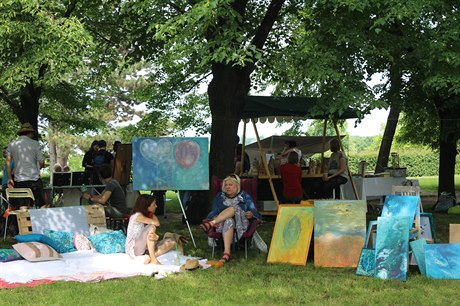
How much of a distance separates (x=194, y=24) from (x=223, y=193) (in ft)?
7.12

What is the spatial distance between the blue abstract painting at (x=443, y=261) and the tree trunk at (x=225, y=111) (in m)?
5.16

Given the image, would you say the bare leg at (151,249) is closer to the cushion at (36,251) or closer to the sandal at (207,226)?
the sandal at (207,226)

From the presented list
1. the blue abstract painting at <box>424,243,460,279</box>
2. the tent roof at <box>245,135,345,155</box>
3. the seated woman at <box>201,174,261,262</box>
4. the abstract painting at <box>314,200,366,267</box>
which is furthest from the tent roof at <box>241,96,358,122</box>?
the blue abstract painting at <box>424,243,460,279</box>

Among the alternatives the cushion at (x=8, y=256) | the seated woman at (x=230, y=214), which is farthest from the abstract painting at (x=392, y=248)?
the cushion at (x=8, y=256)

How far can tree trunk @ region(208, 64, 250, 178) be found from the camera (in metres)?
11.8

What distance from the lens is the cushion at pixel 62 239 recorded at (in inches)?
334

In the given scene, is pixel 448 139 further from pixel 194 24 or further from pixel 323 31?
pixel 194 24

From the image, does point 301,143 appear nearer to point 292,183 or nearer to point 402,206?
point 292,183

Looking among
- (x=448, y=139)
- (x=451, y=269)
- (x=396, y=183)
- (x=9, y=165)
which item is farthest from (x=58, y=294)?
(x=448, y=139)

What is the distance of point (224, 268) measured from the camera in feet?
25.4

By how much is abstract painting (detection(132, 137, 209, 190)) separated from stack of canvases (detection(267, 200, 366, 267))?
1988 millimetres

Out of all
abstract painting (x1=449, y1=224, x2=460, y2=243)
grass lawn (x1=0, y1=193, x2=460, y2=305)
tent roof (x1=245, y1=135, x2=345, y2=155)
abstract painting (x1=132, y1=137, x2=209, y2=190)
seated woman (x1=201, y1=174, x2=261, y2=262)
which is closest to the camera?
grass lawn (x1=0, y1=193, x2=460, y2=305)

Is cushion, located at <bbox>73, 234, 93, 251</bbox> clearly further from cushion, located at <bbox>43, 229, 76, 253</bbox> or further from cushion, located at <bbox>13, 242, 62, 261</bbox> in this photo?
cushion, located at <bbox>13, 242, 62, 261</bbox>

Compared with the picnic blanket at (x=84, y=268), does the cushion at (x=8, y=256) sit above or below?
above
